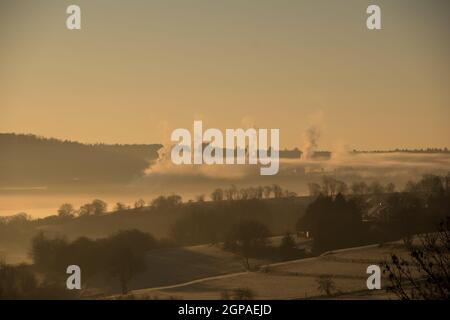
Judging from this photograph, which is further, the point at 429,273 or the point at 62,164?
the point at 62,164

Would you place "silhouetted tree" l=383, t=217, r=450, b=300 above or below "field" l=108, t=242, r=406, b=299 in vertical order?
above

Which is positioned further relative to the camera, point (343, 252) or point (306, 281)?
point (343, 252)

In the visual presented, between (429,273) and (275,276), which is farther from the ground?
(429,273)

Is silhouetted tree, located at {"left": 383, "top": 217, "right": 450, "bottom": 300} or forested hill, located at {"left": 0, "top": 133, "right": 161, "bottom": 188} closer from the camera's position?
silhouetted tree, located at {"left": 383, "top": 217, "right": 450, "bottom": 300}

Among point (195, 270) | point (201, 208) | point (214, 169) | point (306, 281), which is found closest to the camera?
point (306, 281)

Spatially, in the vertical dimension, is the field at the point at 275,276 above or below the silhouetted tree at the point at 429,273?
below

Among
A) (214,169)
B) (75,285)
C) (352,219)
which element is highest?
(214,169)

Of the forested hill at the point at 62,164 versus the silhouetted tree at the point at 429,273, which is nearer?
the silhouetted tree at the point at 429,273

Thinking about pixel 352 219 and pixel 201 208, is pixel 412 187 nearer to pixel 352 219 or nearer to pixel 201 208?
pixel 352 219

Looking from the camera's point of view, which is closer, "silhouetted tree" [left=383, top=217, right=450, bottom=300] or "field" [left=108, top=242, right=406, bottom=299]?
"silhouetted tree" [left=383, top=217, right=450, bottom=300]
